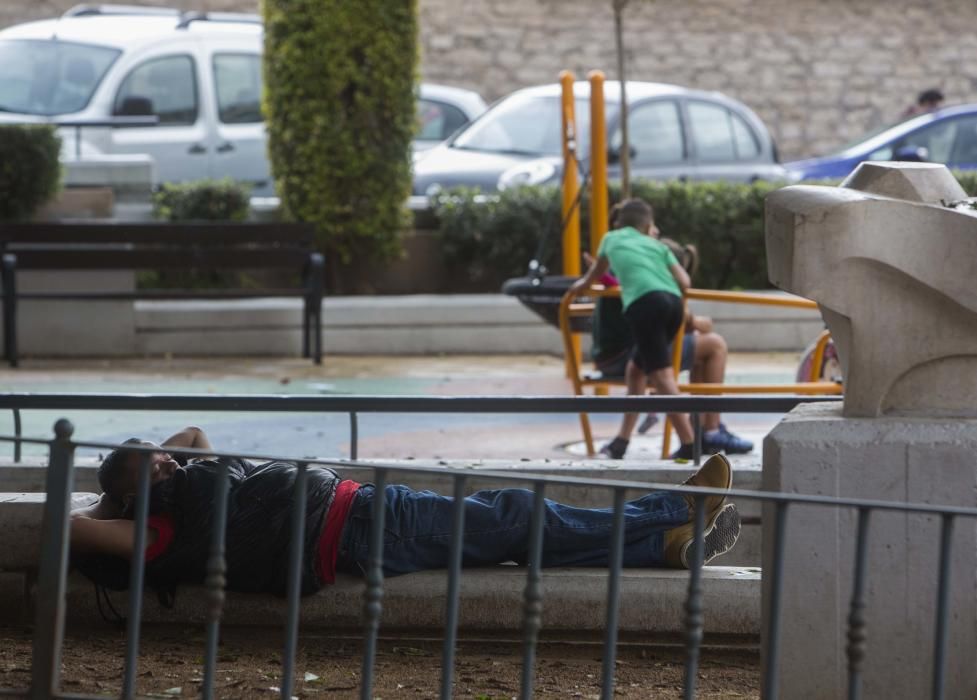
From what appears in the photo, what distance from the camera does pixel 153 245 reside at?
12.1 meters

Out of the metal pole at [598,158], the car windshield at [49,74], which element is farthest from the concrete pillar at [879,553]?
the car windshield at [49,74]

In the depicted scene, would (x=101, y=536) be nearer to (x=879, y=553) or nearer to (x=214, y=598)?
(x=214, y=598)

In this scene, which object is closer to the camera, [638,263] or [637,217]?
[638,263]

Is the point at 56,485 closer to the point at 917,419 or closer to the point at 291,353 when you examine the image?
the point at 917,419

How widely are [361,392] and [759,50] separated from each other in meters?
16.0

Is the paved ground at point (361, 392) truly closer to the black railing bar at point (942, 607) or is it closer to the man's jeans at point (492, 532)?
the man's jeans at point (492, 532)

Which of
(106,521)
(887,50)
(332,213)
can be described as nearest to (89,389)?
(332,213)

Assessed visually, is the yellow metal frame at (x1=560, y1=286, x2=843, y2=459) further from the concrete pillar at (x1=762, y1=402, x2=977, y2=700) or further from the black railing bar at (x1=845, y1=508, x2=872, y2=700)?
the black railing bar at (x1=845, y1=508, x2=872, y2=700)

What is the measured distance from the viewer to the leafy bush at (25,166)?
474 inches

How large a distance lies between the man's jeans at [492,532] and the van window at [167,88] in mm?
10795

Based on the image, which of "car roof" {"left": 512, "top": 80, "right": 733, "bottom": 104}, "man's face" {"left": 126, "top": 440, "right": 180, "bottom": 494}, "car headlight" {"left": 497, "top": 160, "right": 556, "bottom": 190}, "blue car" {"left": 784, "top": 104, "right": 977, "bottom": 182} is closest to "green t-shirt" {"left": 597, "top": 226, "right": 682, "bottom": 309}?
"man's face" {"left": 126, "top": 440, "right": 180, "bottom": 494}

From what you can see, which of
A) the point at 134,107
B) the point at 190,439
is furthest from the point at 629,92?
the point at 190,439

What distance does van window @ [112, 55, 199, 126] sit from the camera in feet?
49.0

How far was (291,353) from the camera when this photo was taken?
11852 mm
